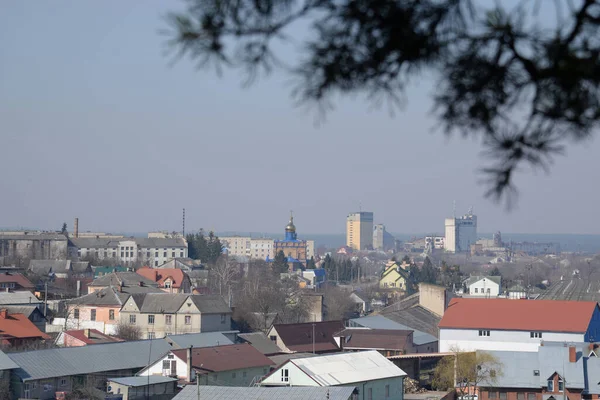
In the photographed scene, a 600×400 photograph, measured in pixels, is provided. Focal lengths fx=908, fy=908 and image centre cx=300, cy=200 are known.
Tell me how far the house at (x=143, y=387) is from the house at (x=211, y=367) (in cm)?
74

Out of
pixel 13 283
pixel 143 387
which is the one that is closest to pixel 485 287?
pixel 13 283

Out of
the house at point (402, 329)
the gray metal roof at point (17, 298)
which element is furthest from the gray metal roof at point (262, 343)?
the gray metal roof at point (17, 298)

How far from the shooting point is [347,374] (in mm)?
22281

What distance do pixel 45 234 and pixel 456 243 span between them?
110 m

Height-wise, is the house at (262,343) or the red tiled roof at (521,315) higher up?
the red tiled roof at (521,315)

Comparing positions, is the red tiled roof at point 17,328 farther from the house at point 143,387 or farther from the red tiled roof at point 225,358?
the house at point 143,387

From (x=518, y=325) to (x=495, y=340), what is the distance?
962 mm

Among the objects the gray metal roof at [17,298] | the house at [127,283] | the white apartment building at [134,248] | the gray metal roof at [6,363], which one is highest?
the white apartment building at [134,248]

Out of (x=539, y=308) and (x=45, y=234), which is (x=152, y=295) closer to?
(x=539, y=308)

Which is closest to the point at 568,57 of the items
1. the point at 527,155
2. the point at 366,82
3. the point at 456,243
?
the point at 527,155

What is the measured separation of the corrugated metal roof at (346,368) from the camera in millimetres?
21719

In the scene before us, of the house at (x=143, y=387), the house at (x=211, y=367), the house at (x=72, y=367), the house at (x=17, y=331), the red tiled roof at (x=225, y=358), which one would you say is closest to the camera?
the house at (x=143, y=387)

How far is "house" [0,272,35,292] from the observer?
4366 cm

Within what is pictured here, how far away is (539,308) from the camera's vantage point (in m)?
33.0
